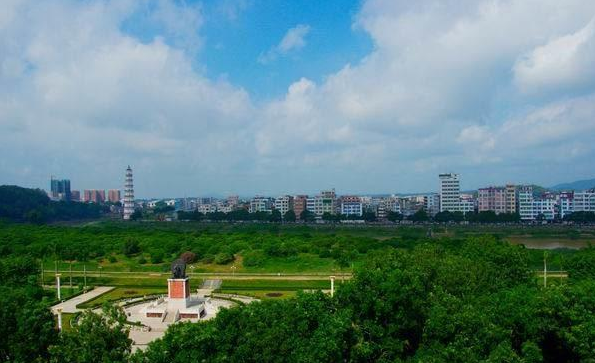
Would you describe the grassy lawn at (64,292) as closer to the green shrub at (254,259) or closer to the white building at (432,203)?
the green shrub at (254,259)

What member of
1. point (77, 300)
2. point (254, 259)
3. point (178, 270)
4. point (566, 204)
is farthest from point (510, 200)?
point (77, 300)

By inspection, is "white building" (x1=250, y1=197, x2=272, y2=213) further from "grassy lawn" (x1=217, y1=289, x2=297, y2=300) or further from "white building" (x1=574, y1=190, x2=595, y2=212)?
"grassy lawn" (x1=217, y1=289, x2=297, y2=300)

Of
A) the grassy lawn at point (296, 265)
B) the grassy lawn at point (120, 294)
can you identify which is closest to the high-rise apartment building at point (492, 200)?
the grassy lawn at point (296, 265)

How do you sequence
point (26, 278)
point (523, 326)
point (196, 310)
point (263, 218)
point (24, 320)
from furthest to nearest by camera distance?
point (263, 218) < point (26, 278) < point (196, 310) < point (523, 326) < point (24, 320)

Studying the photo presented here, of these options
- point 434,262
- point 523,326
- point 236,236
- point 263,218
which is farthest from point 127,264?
point 263,218

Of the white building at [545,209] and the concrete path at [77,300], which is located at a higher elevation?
the white building at [545,209]

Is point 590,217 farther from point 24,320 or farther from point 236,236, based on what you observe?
point 24,320

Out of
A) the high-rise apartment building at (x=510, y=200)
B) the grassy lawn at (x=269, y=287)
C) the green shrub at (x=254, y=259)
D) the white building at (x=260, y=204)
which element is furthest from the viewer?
the white building at (x=260, y=204)

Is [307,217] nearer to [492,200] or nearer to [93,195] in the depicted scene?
[492,200]
